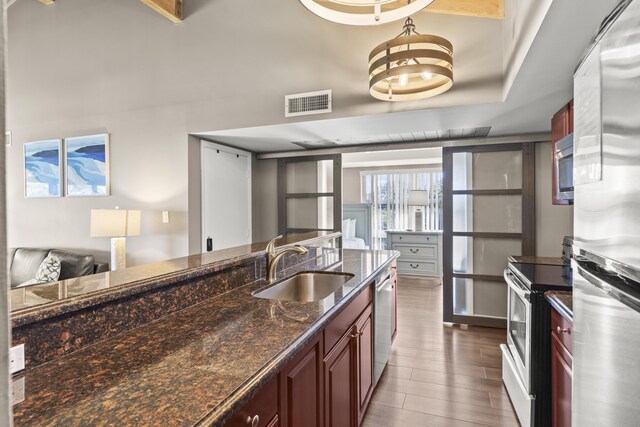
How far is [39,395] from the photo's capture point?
0.79 m

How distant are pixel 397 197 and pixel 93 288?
21.9 ft

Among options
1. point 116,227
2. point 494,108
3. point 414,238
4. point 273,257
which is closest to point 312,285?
point 273,257

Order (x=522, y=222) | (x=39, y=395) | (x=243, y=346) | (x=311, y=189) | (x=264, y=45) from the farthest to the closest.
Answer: (x=311, y=189)
(x=522, y=222)
(x=264, y=45)
(x=243, y=346)
(x=39, y=395)

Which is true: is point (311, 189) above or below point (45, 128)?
below

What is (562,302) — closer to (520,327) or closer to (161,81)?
(520,327)

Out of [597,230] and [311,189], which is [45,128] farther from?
[597,230]

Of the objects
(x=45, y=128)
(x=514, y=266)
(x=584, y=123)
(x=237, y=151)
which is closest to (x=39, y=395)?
(x=584, y=123)

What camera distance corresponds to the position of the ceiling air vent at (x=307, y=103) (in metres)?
3.07

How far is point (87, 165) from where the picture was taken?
4105 mm

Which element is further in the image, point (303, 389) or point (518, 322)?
point (518, 322)

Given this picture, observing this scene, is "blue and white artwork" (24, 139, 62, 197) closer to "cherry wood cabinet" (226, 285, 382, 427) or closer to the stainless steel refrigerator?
"cherry wood cabinet" (226, 285, 382, 427)

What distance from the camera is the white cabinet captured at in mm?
6020

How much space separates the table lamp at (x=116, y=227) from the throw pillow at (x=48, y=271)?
0.65 m

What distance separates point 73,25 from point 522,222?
5719 mm
